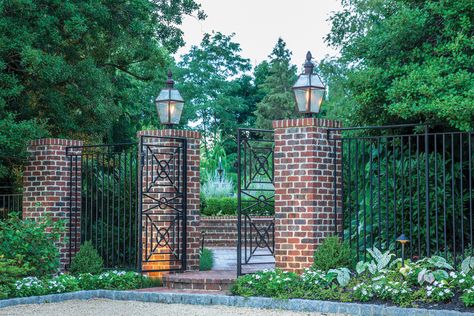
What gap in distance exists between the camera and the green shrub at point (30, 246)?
10.7 meters

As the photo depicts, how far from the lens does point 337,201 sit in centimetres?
1042

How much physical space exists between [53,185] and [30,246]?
68.1 inches

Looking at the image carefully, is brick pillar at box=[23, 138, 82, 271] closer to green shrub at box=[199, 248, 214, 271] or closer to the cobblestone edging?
green shrub at box=[199, 248, 214, 271]

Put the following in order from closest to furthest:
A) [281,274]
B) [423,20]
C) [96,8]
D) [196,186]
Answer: [281,274] → [423,20] → [196,186] → [96,8]

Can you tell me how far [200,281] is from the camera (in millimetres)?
10227

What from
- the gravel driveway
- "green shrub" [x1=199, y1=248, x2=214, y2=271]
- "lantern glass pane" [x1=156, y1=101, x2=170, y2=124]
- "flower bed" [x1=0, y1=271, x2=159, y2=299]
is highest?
"lantern glass pane" [x1=156, y1=101, x2=170, y2=124]

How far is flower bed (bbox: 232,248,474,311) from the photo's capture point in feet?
26.3

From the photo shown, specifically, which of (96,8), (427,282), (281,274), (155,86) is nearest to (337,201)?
(281,274)

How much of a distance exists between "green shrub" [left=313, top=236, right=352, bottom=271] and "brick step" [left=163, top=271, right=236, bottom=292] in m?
1.36

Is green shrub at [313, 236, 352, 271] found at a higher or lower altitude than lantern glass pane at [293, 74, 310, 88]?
lower

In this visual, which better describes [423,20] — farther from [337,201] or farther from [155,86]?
[155,86]

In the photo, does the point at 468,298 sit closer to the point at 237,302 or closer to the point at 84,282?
the point at 237,302

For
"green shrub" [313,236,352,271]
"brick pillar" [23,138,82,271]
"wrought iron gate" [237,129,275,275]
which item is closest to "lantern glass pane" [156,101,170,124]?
"wrought iron gate" [237,129,275,275]

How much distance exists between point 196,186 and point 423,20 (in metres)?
4.17
